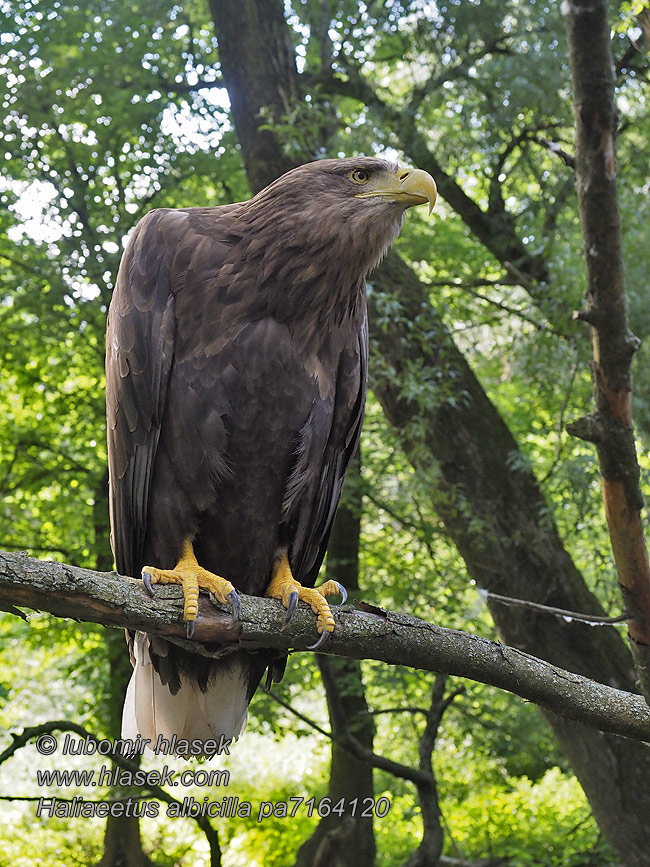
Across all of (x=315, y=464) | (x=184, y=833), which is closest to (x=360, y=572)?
(x=184, y=833)

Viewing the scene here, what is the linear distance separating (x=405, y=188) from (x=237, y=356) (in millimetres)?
859

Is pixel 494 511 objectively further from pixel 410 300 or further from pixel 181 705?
pixel 181 705

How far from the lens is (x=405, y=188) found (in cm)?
296

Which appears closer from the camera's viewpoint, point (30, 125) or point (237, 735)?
point (237, 735)

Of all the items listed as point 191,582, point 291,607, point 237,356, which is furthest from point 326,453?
point 191,582

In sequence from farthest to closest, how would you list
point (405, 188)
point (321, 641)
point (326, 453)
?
point (326, 453) → point (405, 188) → point (321, 641)

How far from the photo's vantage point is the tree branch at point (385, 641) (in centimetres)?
205

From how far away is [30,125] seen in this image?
23.9 feet

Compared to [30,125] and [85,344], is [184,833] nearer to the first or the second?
[85,344]

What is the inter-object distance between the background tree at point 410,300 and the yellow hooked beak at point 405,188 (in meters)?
2.38

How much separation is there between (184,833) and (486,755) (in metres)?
3.39

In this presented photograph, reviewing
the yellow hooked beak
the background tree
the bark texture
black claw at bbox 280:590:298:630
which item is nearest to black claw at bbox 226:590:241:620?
black claw at bbox 280:590:298:630

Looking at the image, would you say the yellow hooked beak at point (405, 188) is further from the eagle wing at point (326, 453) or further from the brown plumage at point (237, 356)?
the eagle wing at point (326, 453)

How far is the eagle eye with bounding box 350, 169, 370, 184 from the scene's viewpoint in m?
3.01
